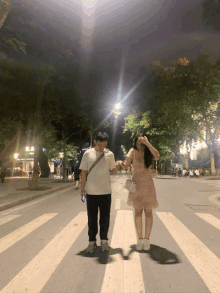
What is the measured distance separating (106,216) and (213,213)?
5.47 meters

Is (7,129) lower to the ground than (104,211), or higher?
higher

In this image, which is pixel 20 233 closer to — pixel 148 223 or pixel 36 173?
pixel 148 223

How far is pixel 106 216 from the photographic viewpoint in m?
4.89

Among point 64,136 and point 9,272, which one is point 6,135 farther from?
point 9,272

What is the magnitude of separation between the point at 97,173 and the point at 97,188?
24cm

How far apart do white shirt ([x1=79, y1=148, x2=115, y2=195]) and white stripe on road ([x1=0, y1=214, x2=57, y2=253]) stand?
1933 millimetres

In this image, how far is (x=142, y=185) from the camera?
505 centimetres

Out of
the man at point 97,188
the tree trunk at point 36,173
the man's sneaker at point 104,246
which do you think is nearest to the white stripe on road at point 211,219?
the man's sneaker at point 104,246

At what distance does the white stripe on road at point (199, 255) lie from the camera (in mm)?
3717

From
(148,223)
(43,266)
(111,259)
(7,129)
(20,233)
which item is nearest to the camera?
(43,266)

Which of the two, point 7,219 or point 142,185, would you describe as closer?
point 142,185

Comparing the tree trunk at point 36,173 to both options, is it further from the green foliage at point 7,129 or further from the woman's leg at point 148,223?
the woman's leg at point 148,223

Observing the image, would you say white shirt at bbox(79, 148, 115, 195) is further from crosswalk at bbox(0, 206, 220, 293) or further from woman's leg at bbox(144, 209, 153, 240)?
crosswalk at bbox(0, 206, 220, 293)

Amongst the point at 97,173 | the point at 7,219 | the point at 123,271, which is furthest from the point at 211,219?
the point at 7,219
